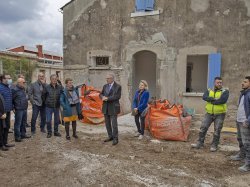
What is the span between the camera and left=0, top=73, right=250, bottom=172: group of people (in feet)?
15.8

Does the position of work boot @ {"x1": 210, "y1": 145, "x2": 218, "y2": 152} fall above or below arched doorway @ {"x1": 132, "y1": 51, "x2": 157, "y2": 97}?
below

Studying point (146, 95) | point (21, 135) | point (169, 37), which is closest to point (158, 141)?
point (146, 95)

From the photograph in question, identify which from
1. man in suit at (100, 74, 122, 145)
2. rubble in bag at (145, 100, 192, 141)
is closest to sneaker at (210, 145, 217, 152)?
rubble in bag at (145, 100, 192, 141)

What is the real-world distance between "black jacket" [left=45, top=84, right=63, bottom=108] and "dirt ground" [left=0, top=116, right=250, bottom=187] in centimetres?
88

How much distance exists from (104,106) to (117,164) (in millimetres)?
1782

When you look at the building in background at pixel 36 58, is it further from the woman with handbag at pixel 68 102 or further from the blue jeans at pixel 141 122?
the blue jeans at pixel 141 122

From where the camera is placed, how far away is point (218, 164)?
4.84 m

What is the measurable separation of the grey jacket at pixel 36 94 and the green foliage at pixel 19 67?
1499 cm

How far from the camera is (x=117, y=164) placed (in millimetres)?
4754

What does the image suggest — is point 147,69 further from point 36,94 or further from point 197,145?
point 197,145

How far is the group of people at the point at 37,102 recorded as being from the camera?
575 cm

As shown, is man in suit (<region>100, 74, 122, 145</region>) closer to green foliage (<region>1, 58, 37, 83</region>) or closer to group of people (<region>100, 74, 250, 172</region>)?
group of people (<region>100, 74, 250, 172</region>)

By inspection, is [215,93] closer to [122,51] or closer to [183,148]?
[183,148]

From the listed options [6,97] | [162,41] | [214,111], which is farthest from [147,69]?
[6,97]
